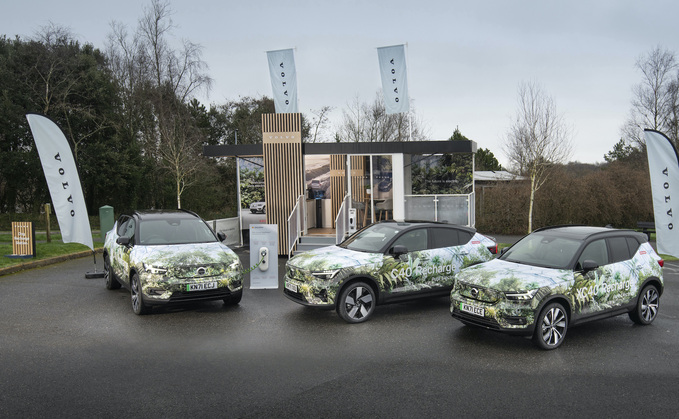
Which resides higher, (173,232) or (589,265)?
(173,232)

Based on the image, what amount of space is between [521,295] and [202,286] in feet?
15.3

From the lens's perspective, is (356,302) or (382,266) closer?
(356,302)

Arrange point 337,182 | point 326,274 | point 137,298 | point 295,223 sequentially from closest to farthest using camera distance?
point 326,274
point 137,298
point 295,223
point 337,182

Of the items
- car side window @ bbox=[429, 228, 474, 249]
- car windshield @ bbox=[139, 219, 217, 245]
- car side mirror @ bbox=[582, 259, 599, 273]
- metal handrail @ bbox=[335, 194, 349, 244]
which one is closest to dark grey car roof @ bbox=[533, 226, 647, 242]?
car side mirror @ bbox=[582, 259, 599, 273]

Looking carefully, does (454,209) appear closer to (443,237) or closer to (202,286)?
(443,237)

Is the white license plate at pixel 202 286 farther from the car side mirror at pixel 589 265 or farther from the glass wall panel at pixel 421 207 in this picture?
the glass wall panel at pixel 421 207

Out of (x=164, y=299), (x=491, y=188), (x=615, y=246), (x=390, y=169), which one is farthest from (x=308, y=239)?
(x=491, y=188)

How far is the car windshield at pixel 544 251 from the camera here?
6773 mm

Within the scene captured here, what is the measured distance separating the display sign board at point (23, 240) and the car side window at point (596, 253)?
13.1m

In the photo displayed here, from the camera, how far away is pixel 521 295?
6.04m

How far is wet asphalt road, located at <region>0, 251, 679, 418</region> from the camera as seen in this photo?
4531 mm

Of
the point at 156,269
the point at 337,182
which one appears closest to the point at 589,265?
the point at 156,269

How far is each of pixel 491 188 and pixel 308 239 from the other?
12.3 meters

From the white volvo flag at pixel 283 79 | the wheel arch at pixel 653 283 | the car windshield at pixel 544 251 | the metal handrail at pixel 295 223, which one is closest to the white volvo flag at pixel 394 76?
the white volvo flag at pixel 283 79
